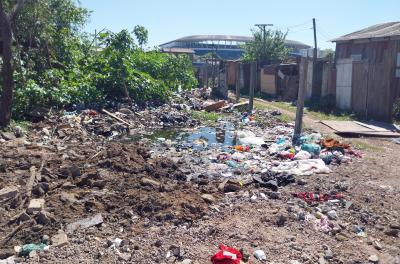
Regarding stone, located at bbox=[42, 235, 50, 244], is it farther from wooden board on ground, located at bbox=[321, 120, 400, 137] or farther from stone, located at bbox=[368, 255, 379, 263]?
wooden board on ground, located at bbox=[321, 120, 400, 137]

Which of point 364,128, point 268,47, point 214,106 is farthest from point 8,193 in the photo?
point 268,47

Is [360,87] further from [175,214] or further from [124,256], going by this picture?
[124,256]

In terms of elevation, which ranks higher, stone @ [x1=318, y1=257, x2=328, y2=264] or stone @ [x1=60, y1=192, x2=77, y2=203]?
stone @ [x1=60, y1=192, x2=77, y2=203]

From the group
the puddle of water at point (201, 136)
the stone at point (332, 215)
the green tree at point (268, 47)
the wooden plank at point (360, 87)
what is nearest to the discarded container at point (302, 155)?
the puddle of water at point (201, 136)

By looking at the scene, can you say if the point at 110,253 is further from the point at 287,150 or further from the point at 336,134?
the point at 336,134

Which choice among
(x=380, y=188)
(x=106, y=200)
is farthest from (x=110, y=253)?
(x=380, y=188)

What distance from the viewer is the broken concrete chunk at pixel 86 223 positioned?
443cm

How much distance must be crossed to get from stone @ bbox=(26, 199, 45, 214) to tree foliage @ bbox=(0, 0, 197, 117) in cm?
645

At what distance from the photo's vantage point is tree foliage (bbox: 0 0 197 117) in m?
11.8

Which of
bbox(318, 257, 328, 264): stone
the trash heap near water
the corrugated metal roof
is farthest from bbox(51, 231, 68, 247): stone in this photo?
the corrugated metal roof

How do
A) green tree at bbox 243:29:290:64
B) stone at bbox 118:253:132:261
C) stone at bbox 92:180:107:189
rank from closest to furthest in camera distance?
1. stone at bbox 118:253:132:261
2. stone at bbox 92:180:107:189
3. green tree at bbox 243:29:290:64

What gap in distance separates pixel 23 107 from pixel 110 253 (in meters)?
7.98

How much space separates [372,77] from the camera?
1266 cm

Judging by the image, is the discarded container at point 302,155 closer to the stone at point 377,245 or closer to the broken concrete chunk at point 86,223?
the stone at point 377,245
